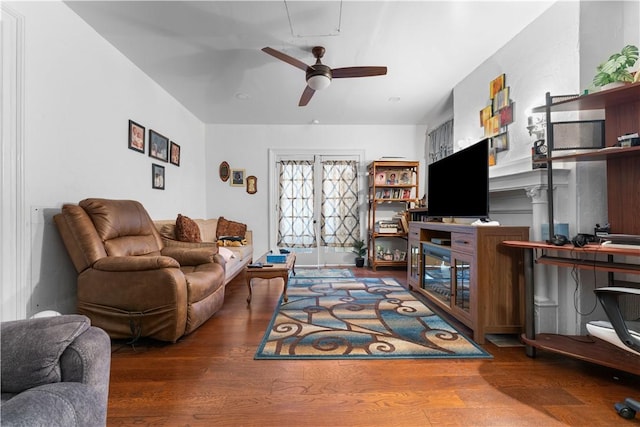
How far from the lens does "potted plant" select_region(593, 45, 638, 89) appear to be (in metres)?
1.59

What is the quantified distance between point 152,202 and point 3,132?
1674 millimetres

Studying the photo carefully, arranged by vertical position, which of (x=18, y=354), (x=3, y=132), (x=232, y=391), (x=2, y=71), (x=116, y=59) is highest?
(x=116, y=59)

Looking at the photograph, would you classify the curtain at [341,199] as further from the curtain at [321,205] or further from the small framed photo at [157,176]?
the small framed photo at [157,176]

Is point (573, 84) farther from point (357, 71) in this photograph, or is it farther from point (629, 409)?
point (629, 409)

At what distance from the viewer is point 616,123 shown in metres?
1.79

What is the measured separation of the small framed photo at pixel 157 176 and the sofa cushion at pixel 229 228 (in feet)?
4.17

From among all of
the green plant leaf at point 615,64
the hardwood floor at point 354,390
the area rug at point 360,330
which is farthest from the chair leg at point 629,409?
the green plant leaf at point 615,64

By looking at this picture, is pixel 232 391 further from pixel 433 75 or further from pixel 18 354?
pixel 433 75

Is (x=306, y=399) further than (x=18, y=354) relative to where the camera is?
Yes

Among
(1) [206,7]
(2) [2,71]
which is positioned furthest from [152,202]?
(1) [206,7]

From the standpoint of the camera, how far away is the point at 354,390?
4.86 ft

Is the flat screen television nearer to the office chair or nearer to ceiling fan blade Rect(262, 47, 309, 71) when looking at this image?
the office chair

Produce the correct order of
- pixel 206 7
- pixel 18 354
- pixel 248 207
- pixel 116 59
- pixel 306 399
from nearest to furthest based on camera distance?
pixel 18 354 → pixel 306 399 → pixel 206 7 → pixel 116 59 → pixel 248 207

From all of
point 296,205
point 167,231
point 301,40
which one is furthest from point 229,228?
point 301,40
